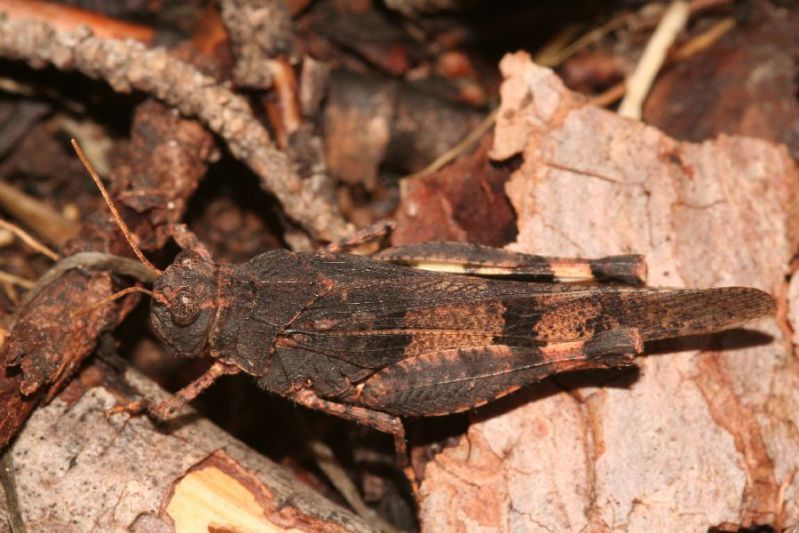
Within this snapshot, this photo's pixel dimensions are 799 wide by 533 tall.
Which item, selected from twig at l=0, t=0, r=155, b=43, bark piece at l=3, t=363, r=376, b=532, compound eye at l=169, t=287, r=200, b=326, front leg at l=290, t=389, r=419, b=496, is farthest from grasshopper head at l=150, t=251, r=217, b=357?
twig at l=0, t=0, r=155, b=43

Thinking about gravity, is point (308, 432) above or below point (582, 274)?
below

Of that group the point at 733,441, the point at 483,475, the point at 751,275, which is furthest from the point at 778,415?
the point at 483,475

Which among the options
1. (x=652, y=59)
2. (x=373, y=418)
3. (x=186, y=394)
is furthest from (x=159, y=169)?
(x=652, y=59)

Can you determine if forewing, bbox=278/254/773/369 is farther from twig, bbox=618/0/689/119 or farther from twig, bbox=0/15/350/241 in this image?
twig, bbox=618/0/689/119

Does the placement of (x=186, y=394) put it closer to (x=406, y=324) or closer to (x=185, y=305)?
(x=185, y=305)

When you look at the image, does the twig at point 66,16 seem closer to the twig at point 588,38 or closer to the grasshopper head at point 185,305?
the grasshopper head at point 185,305

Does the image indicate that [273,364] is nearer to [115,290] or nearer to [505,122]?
[115,290]

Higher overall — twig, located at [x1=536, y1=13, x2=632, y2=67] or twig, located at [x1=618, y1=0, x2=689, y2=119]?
twig, located at [x1=536, y1=13, x2=632, y2=67]

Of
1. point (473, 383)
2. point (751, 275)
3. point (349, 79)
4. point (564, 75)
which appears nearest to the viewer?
point (473, 383)
